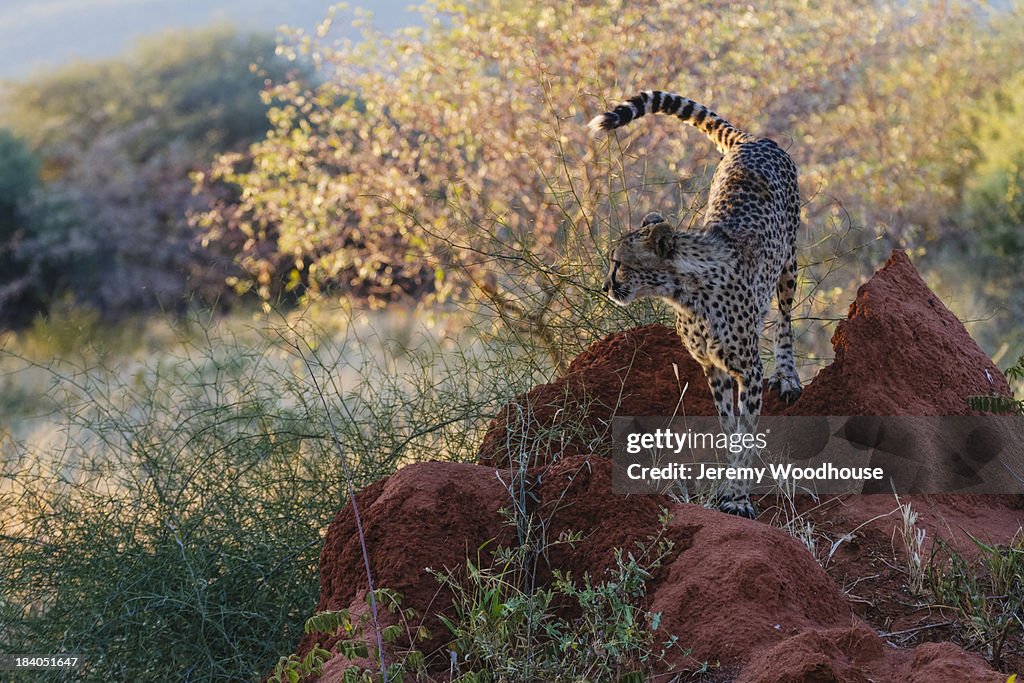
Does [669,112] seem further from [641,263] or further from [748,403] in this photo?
[748,403]

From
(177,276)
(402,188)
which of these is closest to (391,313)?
(402,188)

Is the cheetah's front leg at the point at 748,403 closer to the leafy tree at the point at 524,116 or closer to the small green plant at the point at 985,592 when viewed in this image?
the small green plant at the point at 985,592

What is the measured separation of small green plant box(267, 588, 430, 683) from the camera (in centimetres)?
322

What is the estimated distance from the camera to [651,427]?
15.5 ft

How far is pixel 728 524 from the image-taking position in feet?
11.7

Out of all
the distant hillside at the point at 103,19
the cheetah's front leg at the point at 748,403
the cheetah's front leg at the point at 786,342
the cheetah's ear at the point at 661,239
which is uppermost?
the distant hillside at the point at 103,19

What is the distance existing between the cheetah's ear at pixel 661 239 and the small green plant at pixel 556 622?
138cm

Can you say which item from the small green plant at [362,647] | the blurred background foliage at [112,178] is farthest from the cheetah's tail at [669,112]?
the blurred background foliage at [112,178]

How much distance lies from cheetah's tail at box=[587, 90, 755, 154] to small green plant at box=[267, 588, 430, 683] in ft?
7.55

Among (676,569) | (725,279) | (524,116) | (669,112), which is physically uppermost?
(524,116)

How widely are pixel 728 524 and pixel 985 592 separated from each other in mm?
888

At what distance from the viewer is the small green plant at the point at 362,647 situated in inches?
127

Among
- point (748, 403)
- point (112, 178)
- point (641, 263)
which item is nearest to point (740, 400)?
point (748, 403)

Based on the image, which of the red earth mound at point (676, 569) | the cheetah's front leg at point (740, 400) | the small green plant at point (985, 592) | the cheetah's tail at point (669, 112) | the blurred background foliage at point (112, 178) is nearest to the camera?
the red earth mound at point (676, 569)
